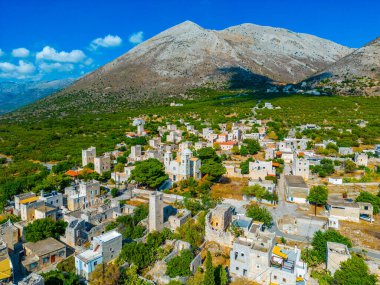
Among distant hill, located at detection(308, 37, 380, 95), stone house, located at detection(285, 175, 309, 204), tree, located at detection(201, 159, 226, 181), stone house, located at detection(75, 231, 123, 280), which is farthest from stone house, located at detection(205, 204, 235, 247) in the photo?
distant hill, located at detection(308, 37, 380, 95)

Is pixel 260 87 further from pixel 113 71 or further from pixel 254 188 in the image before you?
pixel 254 188

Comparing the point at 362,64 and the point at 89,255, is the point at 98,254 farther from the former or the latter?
the point at 362,64

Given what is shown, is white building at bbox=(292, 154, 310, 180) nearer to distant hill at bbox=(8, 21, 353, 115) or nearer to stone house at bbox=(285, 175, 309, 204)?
stone house at bbox=(285, 175, 309, 204)

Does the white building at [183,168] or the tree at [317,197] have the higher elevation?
the white building at [183,168]

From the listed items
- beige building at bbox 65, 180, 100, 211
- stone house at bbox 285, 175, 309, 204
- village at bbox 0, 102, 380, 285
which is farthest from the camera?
stone house at bbox 285, 175, 309, 204

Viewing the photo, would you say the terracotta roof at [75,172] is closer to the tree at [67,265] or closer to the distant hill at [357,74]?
the tree at [67,265]

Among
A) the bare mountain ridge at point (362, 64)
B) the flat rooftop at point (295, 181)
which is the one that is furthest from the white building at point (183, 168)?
the bare mountain ridge at point (362, 64)
